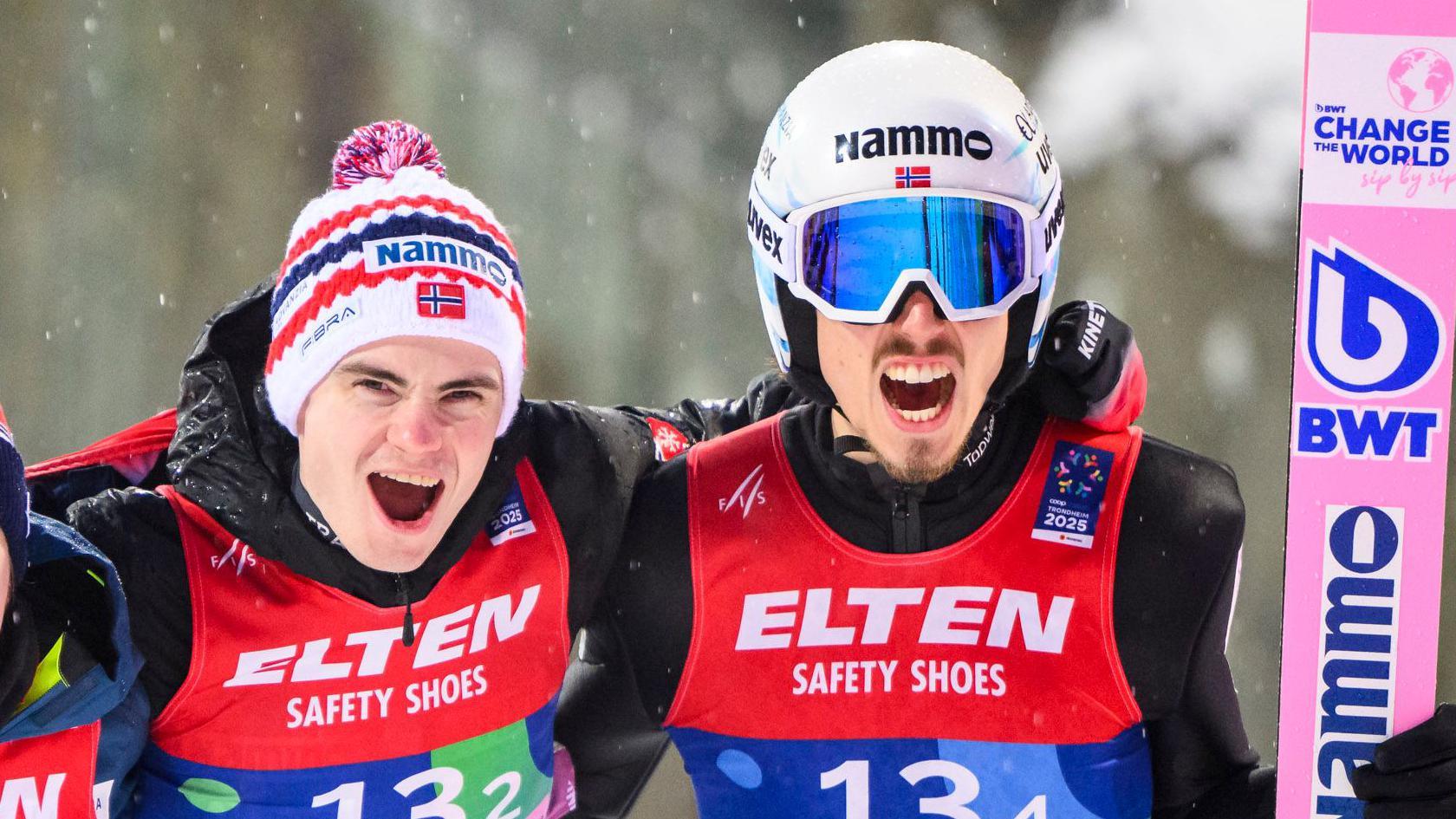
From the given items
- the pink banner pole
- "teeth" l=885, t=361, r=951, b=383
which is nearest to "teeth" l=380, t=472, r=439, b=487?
"teeth" l=885, t=361, r=951, b=383

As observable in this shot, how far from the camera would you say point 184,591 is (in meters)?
2.71

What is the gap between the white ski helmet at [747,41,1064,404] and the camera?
2623mm

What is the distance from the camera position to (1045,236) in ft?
8.78

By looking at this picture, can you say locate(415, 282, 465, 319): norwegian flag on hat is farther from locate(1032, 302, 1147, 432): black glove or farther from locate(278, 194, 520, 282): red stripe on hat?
locate(1032, 302, 1147, 432): black glove

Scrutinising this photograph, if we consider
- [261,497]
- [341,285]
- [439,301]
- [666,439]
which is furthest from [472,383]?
[666,439]

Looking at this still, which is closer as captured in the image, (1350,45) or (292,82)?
(1350,45)

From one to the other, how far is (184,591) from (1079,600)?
57.5 inches

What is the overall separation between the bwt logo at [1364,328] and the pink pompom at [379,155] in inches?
57.0

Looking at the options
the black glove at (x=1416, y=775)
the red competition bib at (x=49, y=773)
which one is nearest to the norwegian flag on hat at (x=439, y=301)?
the red competition bib at (x=49, y=773)

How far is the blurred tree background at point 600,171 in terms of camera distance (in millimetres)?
6777

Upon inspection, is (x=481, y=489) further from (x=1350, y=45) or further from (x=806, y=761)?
(x=1350, y=45)

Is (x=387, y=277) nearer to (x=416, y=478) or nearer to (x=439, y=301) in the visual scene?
(x=439, y=301)

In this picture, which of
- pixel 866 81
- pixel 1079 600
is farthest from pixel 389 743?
pixel 866 81

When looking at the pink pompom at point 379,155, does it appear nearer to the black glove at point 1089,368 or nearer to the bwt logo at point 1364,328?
the black glove at point 1089,368
